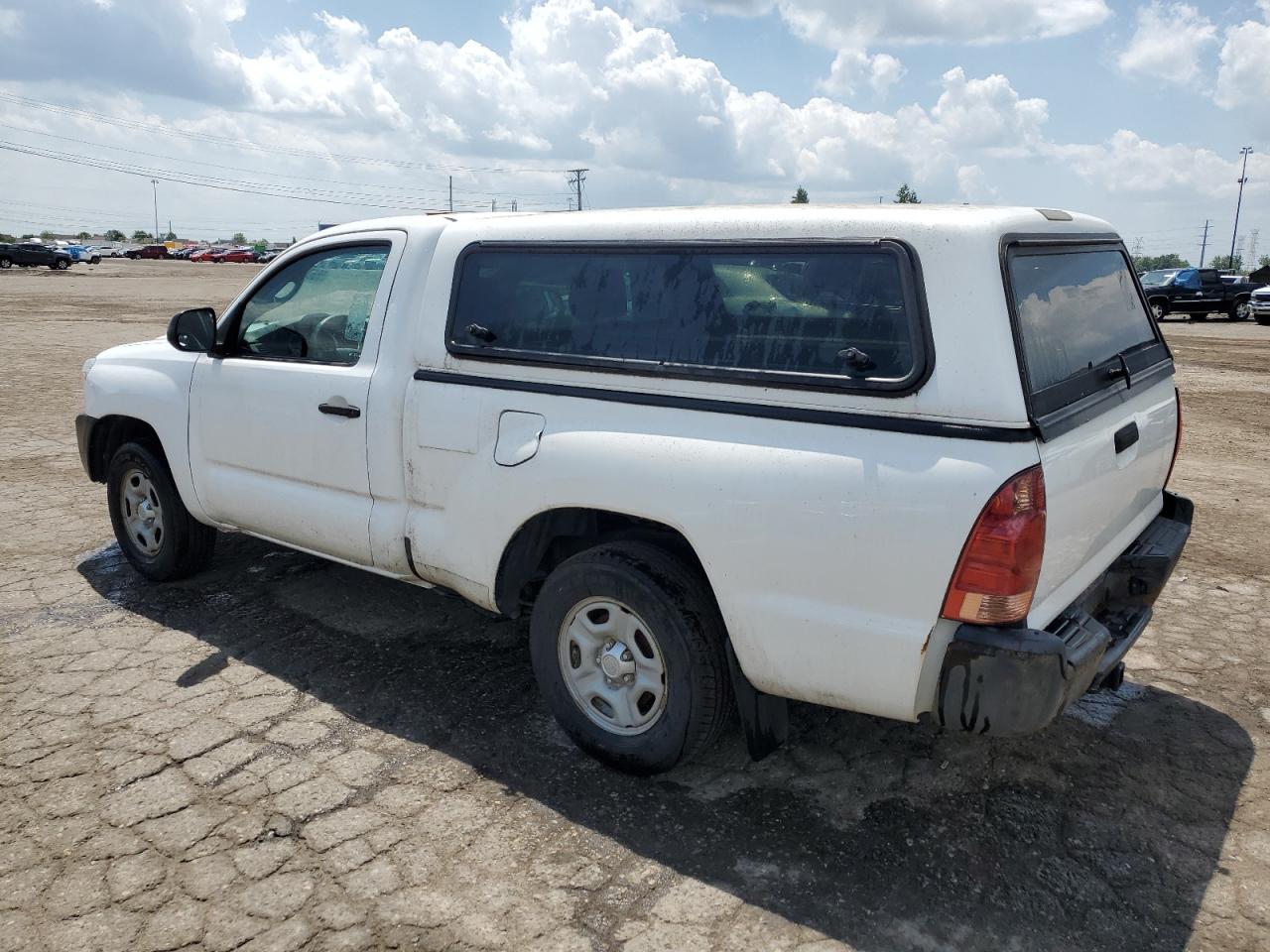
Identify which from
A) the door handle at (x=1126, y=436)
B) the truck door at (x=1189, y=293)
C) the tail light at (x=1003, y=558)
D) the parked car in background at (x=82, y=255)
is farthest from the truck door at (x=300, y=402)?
the parked car in background at (x=82, y=255)

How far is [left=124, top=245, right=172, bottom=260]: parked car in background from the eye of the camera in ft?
270

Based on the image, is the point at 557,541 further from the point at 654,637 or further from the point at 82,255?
the point at 82,255

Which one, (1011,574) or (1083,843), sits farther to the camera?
(1083,843)

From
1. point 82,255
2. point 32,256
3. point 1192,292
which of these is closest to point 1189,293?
point 1192,292

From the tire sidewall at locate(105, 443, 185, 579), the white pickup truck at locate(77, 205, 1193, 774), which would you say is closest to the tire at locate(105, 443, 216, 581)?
the tire sidewall at locate(105, 443, 185, 579)

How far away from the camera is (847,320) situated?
294 cm

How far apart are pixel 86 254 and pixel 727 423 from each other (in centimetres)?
7000

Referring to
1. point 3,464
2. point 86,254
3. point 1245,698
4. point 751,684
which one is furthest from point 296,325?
point 86,254

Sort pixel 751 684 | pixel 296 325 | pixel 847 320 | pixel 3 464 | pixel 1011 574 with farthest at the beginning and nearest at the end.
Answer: pixel 3 464 < pixel 296 325 < pixel 751 684 < pixel 847 320 < pixel 1011 574

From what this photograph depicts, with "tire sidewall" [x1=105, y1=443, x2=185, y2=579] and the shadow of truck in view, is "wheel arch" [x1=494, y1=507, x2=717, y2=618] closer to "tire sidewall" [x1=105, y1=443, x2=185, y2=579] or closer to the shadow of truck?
the shadow of truck

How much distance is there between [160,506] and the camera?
203 inches

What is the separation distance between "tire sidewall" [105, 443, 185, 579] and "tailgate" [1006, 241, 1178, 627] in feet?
13.6

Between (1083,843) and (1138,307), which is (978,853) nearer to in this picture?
(1083,843)

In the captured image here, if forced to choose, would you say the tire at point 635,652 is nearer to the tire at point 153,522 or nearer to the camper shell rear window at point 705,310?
the camper shell rear window at point 705,310
